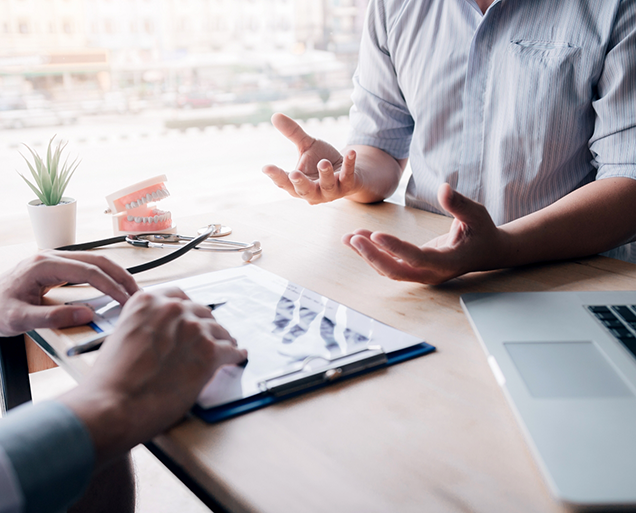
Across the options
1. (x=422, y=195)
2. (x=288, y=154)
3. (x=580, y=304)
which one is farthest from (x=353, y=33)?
(x=580, y=304)

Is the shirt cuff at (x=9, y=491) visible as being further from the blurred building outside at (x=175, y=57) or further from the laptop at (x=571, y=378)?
the blurred building outside at (x=175, y=57)

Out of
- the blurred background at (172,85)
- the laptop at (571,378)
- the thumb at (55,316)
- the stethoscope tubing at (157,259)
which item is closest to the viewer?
the laptop at (571,378)

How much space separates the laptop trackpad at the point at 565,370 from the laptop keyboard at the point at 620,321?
0.12ft

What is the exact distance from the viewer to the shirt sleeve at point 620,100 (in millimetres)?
881

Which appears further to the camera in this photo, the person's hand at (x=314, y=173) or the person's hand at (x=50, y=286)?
the person's hand at (x=314, y=173)

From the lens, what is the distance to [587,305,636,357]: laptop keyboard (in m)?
0.55

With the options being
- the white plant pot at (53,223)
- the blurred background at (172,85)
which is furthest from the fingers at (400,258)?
the blurred background at (172,85)

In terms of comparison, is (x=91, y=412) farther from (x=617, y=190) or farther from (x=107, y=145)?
(x=107, y=145)

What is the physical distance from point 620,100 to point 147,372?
0.86m

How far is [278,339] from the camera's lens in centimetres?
57

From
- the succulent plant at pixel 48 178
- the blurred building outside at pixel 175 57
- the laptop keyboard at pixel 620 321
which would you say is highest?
the blurred building outside at pixel 175 57

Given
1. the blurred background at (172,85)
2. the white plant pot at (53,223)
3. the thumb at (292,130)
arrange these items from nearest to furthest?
the white plant pot at (53,223)
the thumb at (292,130)
the blurred background at (172,85)

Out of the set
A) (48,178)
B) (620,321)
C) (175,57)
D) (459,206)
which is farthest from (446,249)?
(175,57)

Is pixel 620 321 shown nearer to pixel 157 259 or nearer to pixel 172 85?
pixel 157 259
